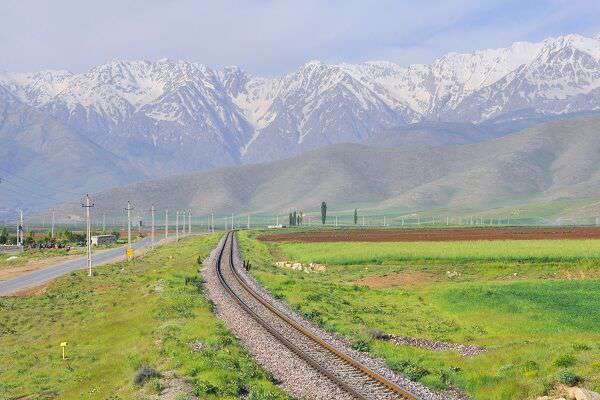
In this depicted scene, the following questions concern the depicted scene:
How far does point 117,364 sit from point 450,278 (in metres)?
53.1

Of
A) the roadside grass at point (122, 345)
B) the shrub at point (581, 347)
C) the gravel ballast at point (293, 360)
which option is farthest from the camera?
the shrub at point (581, 347)

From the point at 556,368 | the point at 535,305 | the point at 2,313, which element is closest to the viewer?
the point at 556,368

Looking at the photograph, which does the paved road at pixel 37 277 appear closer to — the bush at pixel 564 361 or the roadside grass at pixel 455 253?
the roadside grass at pixel 455 253

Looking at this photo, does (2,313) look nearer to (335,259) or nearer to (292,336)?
(292,336)

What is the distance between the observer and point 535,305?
54.5 meters

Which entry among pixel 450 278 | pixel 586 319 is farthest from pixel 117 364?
pixel 450 278

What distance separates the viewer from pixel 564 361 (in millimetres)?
29656

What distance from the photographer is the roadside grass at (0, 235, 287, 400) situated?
3042 centimetres

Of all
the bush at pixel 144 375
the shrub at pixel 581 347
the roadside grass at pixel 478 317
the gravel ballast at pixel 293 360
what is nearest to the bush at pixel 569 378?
the roadside grass at pixel 478 317

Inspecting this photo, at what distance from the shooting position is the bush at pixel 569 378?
26.8m

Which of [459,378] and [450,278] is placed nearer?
[459,378]

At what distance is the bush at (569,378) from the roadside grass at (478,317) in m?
0.28

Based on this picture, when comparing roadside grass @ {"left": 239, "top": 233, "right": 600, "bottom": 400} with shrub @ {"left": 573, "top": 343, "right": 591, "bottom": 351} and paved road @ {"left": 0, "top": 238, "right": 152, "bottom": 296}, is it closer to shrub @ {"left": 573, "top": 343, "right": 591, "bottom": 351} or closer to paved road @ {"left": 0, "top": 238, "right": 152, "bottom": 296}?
shrub @ {"left": 573, "top": 343, "right": 591, "bottom": 351}

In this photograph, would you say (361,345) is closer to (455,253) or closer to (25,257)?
(455,253)
